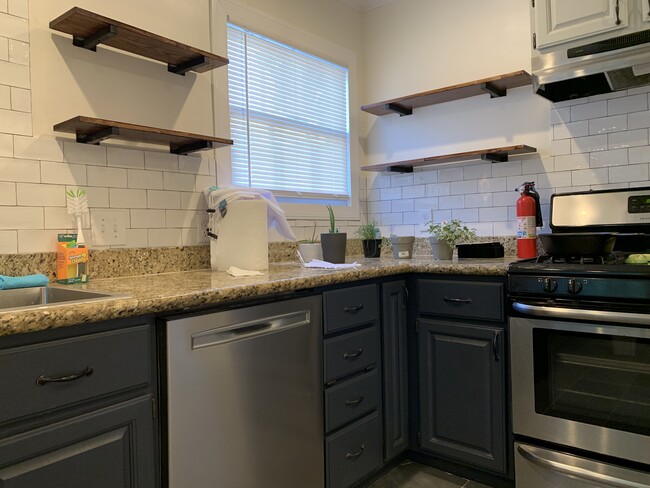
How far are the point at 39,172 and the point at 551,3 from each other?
2.21 m

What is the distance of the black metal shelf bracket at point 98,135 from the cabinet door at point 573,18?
1835 mm

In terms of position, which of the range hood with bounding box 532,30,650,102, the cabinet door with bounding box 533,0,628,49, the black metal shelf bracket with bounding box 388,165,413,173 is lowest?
the black metal shelf bracket with bounding box 388,165,413,173

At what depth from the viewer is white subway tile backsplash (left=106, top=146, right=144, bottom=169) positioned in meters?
1.91

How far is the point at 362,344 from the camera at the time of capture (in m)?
2.03

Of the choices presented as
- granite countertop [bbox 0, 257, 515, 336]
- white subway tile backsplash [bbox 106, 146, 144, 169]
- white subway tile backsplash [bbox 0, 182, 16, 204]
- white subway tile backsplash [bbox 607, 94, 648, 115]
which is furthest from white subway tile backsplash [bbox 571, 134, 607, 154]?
white subway tile backsplash [bbox 0, 182, 16, 204]

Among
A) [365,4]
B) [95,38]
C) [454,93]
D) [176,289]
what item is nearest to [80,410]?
[176,289]

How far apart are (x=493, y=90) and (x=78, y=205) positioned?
2.12 metres

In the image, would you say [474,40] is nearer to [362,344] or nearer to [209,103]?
[209,103]

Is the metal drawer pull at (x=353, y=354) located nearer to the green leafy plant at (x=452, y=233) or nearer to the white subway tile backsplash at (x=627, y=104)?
the green leafy plant at (x=452, y=233)

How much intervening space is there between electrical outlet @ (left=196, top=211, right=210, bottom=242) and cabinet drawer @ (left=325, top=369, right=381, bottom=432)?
91 cm

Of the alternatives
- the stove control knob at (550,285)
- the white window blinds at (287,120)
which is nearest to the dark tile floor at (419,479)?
the stove control knob at (550,285)

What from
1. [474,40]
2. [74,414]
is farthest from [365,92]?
[74,414]

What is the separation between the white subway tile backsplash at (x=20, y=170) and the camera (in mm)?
1615

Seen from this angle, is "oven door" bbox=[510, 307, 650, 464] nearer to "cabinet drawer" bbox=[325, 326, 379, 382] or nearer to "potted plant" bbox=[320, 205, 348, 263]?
"cabinet drawer" bbox=[325, 326, 379, 382]
